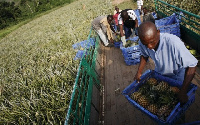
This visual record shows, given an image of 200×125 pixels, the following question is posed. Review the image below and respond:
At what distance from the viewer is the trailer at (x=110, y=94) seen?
3.43 m

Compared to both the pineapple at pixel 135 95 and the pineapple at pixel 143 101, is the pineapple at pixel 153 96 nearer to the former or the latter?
the pineapple at pixel 143 101

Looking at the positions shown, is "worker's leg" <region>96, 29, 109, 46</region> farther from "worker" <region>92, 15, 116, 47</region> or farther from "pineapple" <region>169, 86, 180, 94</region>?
"pineapple" <region>169, 86, 180, 94</region>

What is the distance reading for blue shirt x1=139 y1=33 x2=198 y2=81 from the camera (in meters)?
2.08

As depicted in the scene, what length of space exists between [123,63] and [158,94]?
11.0 ft

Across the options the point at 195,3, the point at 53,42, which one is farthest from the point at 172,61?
the point at 53,42

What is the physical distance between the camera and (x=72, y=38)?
27.4 ft

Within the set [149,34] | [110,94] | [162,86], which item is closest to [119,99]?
[110,94]

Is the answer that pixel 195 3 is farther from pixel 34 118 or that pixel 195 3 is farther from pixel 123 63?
pixel 34 118

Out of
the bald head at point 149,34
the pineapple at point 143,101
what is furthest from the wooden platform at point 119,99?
the bald head at point 149,34

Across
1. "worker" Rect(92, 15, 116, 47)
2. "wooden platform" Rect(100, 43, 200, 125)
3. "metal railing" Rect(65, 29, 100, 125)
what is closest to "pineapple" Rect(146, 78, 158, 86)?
"wooden platform" Rect(100, 43, 200, 125)

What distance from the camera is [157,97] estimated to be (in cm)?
284

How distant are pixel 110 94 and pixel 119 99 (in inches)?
16.0

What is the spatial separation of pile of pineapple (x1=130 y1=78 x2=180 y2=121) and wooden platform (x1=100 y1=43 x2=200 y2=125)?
2.37 ft

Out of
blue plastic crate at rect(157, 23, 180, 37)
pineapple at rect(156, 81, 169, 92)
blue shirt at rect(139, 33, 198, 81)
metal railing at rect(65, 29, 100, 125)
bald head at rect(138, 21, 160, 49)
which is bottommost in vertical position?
metal railing at rect(65, 29, 100, 125)
